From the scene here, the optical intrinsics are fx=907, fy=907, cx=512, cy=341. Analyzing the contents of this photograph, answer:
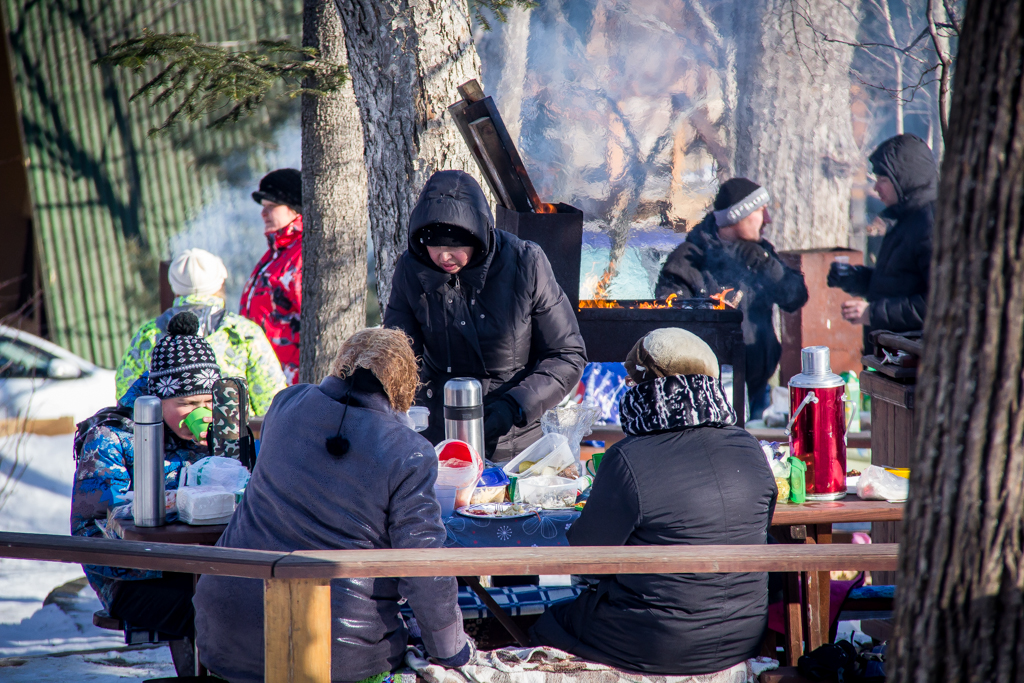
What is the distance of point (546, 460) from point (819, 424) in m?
0.87

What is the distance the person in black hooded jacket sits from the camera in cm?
363

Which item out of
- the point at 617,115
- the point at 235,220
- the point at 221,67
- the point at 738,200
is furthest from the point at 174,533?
the point at 235,220

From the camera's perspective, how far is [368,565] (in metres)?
2.15

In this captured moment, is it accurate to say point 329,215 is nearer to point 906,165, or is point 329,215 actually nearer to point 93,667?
point 93,667

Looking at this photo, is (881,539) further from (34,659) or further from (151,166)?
(151,166)

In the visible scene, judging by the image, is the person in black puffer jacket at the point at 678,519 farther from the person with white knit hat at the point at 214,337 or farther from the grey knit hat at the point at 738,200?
the grey knit hat at the point at 738,200

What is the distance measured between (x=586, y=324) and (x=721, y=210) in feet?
6.05

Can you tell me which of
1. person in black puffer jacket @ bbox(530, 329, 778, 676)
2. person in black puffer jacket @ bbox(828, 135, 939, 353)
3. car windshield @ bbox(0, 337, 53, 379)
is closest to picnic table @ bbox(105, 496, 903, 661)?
person in black puffer jacket @ bbox(530, 329, 778, 676)

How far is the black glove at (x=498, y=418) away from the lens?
3373 mm

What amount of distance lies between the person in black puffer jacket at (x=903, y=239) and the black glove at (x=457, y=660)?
152 inches

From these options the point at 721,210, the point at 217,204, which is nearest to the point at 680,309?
the point at 721,210

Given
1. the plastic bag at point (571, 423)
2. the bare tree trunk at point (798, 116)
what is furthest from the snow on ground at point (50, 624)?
the bare tree trunk at point (798, 116)

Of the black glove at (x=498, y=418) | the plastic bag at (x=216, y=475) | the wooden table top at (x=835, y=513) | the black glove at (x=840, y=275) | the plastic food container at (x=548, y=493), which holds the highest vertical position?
the black glove at (x=840, y=275)

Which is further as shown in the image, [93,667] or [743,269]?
[743,269]
